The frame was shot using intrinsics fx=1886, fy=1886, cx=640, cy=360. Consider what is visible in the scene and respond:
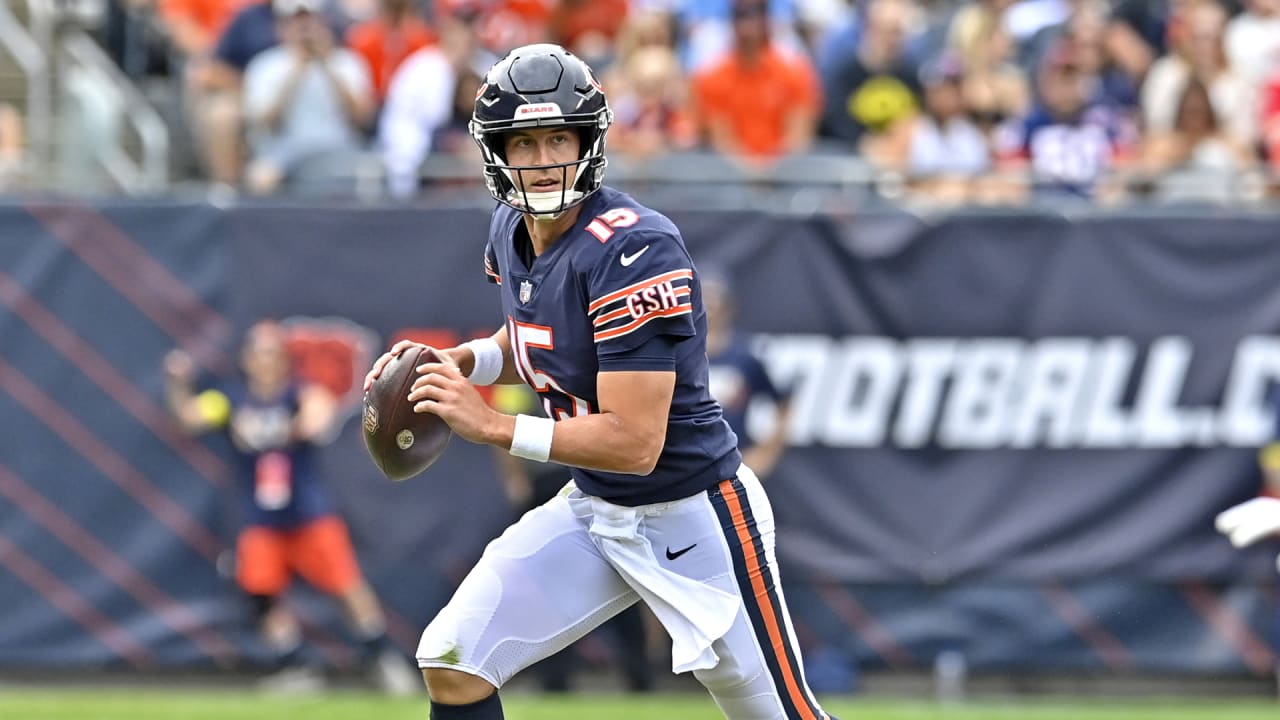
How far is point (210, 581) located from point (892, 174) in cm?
399

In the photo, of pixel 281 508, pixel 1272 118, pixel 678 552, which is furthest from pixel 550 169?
pixel 1272 118

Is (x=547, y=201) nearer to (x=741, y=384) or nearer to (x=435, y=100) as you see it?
(x=741, y=384)

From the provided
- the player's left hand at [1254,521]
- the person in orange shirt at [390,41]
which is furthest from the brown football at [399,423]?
the person in orange shirt at [390,41]

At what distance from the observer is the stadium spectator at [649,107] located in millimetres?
10008

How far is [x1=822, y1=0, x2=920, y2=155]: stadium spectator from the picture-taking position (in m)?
10.5

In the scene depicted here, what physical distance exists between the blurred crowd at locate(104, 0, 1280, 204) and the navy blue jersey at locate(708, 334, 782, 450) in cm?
108

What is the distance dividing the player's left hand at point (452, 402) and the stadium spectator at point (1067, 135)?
5998 millimetres

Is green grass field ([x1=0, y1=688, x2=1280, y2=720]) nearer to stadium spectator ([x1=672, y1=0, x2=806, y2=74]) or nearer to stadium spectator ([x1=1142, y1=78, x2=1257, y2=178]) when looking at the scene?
stadium spectator ([x1=1142, y1=78, x2=1257, y2=178])

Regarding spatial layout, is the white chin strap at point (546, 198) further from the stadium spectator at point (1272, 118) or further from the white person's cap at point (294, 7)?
the stadium spectator at point (1272, 118)

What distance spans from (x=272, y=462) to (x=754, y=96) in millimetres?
3258

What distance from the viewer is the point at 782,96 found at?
10281 mm

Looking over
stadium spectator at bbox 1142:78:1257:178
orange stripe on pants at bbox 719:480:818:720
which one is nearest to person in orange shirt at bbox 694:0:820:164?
stadium spectator at bbox 1142:78:1257:178

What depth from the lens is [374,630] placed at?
9227 mm

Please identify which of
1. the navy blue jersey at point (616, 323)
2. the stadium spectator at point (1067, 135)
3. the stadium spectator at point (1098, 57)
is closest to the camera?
the navy blue jersey at point (616, 323)
